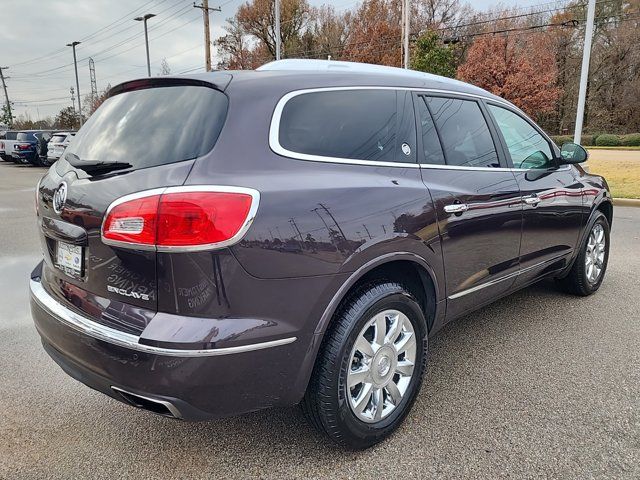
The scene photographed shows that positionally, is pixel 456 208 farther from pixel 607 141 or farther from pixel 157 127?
pixel 607 141

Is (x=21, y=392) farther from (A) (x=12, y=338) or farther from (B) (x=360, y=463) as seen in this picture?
(B) (x=360, y=463)

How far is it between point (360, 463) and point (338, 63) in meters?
2.11

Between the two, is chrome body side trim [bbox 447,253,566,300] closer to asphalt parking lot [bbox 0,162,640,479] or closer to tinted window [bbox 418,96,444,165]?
asphalt parking lot [bbox 0,162,640,479]

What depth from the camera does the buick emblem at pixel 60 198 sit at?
2.26 m

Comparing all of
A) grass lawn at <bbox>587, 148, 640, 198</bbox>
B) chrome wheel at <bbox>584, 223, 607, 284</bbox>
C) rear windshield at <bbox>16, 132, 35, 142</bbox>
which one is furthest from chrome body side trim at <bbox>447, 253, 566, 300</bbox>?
rear windshield at <bbox>16, 132, 35, 142</bbox>

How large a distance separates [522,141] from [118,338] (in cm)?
305

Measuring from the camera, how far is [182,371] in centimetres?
188

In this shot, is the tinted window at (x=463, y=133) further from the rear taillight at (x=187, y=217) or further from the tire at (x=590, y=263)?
the tire at (x=590, y=263)

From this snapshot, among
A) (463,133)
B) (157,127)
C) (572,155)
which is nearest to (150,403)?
(157,127)

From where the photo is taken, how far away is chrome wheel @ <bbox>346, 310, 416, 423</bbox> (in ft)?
7.82

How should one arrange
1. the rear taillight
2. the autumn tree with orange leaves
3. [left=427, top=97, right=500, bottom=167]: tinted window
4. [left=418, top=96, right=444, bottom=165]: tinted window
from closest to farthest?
the rear taillight
[left=418, top=96, right=444, bottom=165]: tinted window
[left=427, top=97, right=500, bottom=167]: tinted window
the autumn tree with orange leaves

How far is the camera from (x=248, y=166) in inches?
79.2

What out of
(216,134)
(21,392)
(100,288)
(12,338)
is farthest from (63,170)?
(12,338)

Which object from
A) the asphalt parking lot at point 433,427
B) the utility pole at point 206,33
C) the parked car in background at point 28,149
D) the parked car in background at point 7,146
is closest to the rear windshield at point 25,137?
the parked car in background at point 28,149
